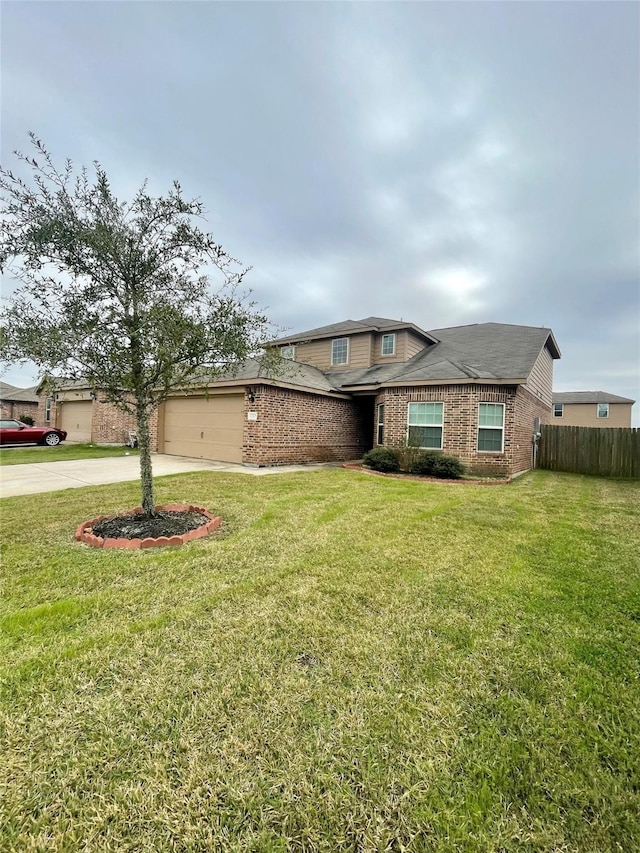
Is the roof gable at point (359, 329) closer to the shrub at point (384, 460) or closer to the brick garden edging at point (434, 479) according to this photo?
the shrub at point (384, 460)

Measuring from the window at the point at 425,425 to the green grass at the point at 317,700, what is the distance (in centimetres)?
696

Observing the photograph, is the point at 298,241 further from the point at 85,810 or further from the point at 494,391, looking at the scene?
the point at 85,810

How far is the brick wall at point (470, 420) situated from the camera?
33.8 feet

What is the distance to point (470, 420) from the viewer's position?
10.6 m

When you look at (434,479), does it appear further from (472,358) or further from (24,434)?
(24,434)

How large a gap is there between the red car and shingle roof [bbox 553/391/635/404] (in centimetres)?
3597

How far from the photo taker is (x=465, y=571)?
3652 mm

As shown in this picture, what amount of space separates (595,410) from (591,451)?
897 inches

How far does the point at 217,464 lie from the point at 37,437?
10.5 m

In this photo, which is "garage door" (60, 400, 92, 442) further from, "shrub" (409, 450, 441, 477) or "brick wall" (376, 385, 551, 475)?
"shrub" (409, 450, 441, 477)

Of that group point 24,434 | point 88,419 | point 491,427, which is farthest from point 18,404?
point 491,427

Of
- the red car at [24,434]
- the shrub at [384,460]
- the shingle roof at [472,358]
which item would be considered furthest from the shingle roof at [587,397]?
the red car at [24,434]

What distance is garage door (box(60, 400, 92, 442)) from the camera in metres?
18.7

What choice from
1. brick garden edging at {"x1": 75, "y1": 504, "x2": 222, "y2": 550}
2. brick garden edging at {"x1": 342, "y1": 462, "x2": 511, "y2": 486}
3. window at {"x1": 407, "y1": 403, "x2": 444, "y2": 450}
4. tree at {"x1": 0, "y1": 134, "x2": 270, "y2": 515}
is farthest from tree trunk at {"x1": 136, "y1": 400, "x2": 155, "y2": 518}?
window at {"x1": 407, "y1": 403, "x2": 444, "y2": 450}
